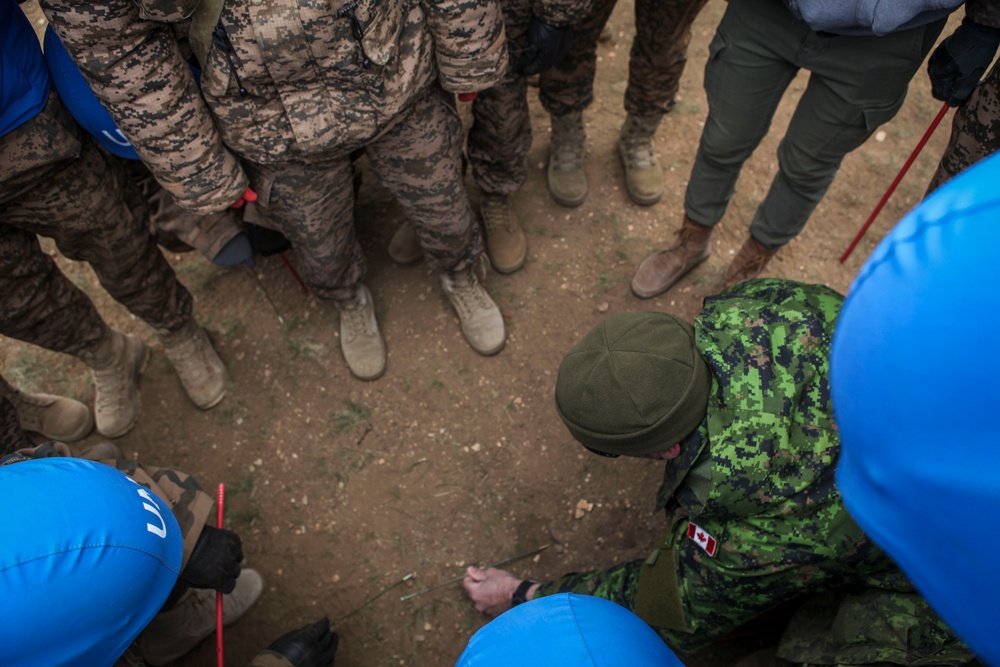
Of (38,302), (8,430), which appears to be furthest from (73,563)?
(38,302)

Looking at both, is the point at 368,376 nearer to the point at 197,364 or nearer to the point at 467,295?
the point at 467,295

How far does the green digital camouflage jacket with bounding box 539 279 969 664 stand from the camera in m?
1.48

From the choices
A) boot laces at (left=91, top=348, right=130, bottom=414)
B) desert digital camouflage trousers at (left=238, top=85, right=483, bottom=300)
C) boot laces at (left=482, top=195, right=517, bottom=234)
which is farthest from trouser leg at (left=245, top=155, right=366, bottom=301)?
boot laces at (left=91, top=348, right=130, bottom=414)

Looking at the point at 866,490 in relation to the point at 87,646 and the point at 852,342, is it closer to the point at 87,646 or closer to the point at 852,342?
the point at 852,342

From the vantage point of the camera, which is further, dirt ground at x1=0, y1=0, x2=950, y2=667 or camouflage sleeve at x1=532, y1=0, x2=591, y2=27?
dirt ground at x1=0, y1=0, x2=950, y2=667

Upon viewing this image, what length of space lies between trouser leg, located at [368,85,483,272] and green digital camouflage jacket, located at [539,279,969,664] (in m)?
1.07

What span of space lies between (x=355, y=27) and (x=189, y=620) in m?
2.01

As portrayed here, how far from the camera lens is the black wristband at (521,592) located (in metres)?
2.15

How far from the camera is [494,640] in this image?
4.35ft

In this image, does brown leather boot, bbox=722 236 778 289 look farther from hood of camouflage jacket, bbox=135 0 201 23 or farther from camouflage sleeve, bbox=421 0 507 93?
hood of camouflage jacket, bbox=135 0 201 23

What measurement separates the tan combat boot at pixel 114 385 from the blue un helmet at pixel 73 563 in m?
1.44

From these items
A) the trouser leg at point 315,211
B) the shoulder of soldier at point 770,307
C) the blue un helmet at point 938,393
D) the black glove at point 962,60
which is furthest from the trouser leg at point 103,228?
the black glove at point 962,60

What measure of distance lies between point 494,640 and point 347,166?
5.24 feet

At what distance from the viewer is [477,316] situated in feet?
9.31
